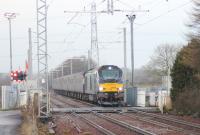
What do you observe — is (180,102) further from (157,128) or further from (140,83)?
(140,83)

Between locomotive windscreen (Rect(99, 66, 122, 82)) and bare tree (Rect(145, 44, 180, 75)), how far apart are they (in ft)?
Answer: 117

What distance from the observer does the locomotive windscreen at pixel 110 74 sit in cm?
4444

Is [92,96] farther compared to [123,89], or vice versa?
[92,96]

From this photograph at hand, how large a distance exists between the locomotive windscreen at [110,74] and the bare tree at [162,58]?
3581cm

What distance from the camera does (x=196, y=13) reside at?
26344mm

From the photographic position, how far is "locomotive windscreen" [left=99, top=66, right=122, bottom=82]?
1750 inches

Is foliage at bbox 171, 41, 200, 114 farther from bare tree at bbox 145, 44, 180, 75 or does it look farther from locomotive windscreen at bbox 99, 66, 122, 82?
bare tree at bbox 145, 44, 180, 75

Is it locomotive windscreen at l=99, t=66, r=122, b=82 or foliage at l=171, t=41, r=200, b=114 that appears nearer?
foliage at l=171, t=41, r=200, b=114

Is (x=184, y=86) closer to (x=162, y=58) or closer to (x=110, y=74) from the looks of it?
(x=110, y=74)

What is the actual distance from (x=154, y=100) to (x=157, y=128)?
69.9 feet

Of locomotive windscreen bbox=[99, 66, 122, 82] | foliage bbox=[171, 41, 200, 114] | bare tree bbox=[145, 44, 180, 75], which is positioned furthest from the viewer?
bare tree bbox=[145, 44, 180, 75]

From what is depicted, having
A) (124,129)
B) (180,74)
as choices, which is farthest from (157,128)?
(180,74)

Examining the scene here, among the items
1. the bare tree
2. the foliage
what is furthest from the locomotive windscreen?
the bare tree

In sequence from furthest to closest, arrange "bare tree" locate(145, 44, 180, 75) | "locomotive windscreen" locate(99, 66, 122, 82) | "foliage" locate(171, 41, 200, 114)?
"bare tree" locate(145, 44, 180, 75)
"locomotive windscreen" locate(99, 66, 122, 82)
"foliage" locate(171, 41, 200, 114)
